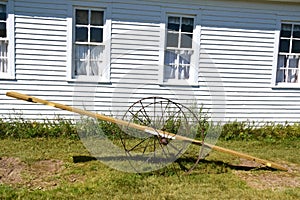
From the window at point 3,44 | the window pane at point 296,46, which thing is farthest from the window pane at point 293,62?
the window at point 3,44

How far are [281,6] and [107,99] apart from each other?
5117 millimetres

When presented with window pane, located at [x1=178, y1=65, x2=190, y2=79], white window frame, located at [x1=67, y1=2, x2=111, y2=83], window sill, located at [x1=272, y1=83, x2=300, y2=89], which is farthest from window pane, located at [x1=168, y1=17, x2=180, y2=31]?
window sill, located at [x1=272, y1=83, x2=300, y2=89]

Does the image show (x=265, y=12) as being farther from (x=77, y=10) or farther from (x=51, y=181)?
(x=51, y=181)

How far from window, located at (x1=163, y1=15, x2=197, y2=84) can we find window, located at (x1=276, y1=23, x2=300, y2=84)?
253cm

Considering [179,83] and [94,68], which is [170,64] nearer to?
[179,83]

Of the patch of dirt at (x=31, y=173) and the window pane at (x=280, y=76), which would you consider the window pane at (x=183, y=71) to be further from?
the patch of dirt at (x=31, y=173)

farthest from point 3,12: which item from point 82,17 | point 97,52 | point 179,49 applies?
point 179,49

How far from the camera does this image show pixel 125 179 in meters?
4.13

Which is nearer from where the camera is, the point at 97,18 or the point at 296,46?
the point at 97,18

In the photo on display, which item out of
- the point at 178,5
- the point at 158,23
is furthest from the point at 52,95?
the point at 178,5

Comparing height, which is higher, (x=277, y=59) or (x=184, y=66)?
(x=277, y=59)

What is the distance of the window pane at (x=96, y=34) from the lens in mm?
6769

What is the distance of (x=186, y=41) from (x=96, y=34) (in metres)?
2.26

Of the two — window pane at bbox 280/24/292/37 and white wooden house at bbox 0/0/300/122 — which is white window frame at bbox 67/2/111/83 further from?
window pane at bbox 280/24/292/37
